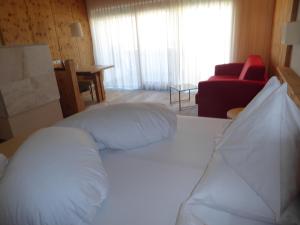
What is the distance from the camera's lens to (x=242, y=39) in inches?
151

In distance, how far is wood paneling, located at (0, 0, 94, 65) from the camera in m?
3.50

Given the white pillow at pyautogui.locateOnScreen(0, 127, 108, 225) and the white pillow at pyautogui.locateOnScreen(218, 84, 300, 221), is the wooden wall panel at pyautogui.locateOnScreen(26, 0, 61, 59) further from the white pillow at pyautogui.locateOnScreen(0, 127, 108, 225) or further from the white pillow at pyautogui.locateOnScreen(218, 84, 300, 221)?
the white pillow at pyautogui.locateOnScreen(218, 84, 300, 221)

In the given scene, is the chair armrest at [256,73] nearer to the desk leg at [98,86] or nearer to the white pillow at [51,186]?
the white pillow at [51,186]

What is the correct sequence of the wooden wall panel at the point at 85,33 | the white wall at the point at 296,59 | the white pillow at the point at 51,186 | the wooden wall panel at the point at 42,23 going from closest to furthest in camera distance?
the white pillow at the point at 51,186 < the white wall at the point at 296,59 < the wooden wall panel at the point at 42,23 < the wooden wall panel at the point at 85,33

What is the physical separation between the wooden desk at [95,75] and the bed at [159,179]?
8.07ft

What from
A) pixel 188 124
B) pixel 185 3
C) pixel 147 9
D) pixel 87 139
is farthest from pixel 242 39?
pixel 87 139

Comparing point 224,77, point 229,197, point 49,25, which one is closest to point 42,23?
point 49,25

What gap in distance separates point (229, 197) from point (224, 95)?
6.39ft

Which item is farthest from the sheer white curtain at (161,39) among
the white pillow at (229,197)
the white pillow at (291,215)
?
the white pillow at (291,215)

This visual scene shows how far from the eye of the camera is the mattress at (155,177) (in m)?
0.85

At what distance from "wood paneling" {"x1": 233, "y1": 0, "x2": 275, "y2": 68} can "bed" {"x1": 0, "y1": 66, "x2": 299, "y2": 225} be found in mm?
2717

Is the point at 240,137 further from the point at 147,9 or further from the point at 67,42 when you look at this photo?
the point at 67,42

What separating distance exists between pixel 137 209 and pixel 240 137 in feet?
1.68

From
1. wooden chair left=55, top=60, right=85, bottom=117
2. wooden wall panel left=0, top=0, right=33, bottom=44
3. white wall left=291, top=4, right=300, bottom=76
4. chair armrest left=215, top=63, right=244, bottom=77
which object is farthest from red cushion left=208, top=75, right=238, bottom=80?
wooden wall panel left=0, top=0, right=33, bottom=44
